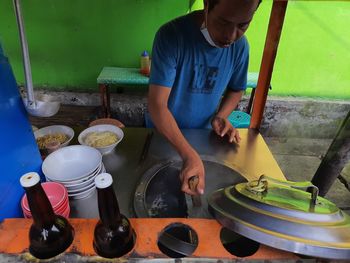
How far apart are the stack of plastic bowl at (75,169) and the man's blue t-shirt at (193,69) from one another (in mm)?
653

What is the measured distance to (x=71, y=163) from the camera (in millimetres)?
1355

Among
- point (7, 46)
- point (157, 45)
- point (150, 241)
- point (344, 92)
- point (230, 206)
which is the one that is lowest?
point (344, 92)

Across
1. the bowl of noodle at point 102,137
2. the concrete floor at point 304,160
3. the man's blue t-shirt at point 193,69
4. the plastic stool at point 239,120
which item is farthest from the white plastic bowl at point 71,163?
the concrete floor at point 304,160

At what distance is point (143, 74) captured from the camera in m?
4.08

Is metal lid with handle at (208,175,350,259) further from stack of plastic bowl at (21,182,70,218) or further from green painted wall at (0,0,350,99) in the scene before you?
green painted wall at (0,0,350,99)

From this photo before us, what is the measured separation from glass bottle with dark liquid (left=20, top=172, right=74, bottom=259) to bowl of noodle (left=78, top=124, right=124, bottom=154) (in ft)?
2.54

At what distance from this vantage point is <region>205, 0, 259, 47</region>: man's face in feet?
4.18

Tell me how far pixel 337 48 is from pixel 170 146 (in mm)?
3972

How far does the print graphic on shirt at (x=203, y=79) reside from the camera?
183 cm

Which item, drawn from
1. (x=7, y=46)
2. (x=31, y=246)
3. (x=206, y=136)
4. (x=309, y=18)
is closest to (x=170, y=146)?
(x=206, y=136)

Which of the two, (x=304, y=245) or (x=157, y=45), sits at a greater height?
(x=157, y=45)

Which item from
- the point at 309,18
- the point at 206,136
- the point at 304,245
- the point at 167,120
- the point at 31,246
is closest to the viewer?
the point at 304,245

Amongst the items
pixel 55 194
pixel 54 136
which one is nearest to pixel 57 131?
pixel 54 136

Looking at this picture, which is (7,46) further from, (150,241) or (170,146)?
(150,241)
